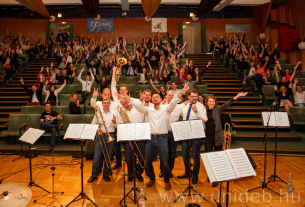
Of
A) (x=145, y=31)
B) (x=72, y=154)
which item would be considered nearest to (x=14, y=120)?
(x=72, y=154)

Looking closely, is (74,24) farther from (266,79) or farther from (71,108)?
(266,79)

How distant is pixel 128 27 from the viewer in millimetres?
11945

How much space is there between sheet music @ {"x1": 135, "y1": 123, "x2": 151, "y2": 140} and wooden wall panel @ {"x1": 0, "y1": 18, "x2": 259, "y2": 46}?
1012cm

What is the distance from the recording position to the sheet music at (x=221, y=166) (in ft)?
6.77

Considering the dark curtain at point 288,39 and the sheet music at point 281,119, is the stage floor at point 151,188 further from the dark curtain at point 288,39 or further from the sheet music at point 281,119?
the dark curtain at point 288,39

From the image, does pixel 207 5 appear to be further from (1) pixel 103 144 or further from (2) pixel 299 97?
(1) pixel 103 144

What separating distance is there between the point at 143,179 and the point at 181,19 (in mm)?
10425

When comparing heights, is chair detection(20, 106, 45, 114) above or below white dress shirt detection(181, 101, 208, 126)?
below

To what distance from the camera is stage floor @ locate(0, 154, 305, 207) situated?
296cm

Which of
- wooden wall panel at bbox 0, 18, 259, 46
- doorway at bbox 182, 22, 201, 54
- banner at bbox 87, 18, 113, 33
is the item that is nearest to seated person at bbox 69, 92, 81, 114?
wooden wall panel at bbox 0, 18, 259, 46

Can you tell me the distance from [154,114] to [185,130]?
0.56 m

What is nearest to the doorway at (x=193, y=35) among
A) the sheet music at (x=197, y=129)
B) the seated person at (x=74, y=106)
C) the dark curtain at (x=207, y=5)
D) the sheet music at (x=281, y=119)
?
the dark curtain at (x=207, y=5)

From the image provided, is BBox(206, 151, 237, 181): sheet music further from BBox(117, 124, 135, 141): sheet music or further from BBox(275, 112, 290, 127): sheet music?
BBox(275, 112, 290, 127): sheet music

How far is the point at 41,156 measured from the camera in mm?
4719
